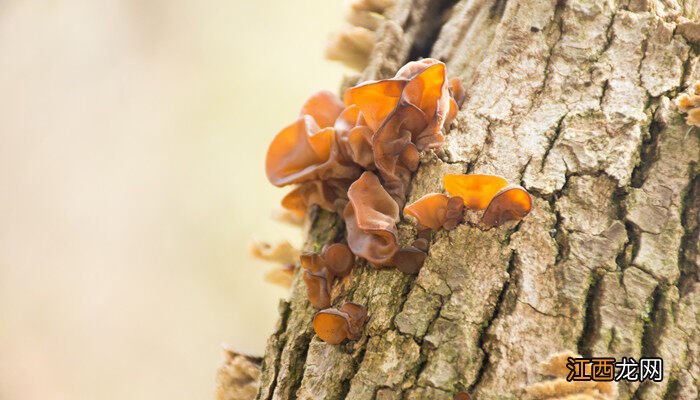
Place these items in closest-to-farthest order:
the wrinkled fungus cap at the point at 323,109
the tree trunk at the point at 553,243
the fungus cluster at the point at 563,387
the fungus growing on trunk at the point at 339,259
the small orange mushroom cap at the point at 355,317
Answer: the fungus cluster at the point at 563,387, the tree trunk at the point at 553,243, the small orange mushroom cap at the point at 355,317, the fungus growing on trunk at the point at 339,259, the wrinkled fungus cap at the point at 323,109

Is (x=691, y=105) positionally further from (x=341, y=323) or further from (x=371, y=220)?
(x=341, y=323)

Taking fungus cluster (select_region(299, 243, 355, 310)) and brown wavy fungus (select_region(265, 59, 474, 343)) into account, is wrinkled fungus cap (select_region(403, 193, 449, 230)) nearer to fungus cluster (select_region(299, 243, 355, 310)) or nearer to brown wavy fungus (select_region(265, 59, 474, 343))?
brown wavy fungus (select_region(265, 59, 474, 343))

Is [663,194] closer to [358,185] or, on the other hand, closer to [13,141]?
[358,185]

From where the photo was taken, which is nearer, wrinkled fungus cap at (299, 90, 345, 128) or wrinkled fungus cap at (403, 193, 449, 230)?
wrinkled fungus cap at (403, 193, 449, 230)

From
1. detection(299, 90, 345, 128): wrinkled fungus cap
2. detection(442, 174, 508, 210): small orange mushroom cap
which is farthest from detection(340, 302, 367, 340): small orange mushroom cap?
detection(299, 90, 345, 128): wrinkled fungus cap

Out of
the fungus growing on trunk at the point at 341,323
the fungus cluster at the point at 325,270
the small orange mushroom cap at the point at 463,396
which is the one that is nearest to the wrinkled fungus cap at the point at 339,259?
the fungus cluster at the point at 325,270

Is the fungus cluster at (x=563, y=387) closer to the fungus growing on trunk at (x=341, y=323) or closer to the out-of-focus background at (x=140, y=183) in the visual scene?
the fungus growing on trunk at (x=341, y=323)
